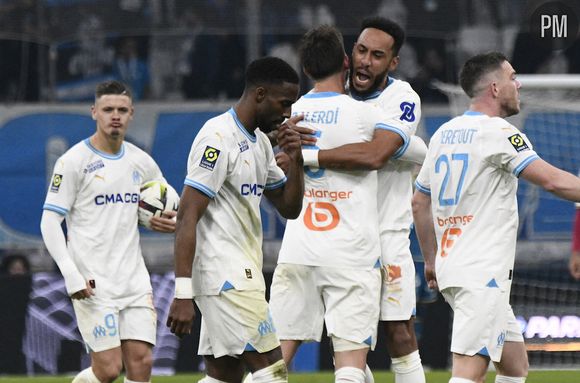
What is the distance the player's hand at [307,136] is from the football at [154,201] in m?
1.92

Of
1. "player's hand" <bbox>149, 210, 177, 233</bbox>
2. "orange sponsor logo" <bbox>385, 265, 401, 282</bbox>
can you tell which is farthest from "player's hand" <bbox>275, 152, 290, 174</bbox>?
"player's hand" <bbox>149, 210, 177, 233</bbox>

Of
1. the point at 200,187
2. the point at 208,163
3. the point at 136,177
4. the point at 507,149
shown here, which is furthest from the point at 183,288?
the point at 136,177

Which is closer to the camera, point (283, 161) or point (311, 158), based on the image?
point (283, 161)

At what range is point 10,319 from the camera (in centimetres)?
1245

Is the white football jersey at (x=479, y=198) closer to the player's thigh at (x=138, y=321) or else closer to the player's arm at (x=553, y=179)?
the player's arm at (x=553, y=179)

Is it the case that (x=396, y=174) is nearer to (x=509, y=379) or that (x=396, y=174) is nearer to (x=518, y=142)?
(x=518, y=142)

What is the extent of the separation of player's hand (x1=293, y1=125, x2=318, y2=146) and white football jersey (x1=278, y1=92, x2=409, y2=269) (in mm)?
57

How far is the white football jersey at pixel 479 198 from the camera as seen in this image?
6816 millimetres

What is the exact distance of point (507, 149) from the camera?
266 inches

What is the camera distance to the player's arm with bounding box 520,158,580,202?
6699 millimetres

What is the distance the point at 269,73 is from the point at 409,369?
2.12m

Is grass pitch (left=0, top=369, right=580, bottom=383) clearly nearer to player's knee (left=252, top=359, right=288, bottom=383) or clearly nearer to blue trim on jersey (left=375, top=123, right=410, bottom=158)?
blue trim on jersey (left=375, top=123, right=410, bottom=158)

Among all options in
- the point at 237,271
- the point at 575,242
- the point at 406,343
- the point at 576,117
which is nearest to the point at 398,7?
the point at 576,117

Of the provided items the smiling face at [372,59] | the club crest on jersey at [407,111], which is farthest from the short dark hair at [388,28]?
the club crest on jersey at [407,111]
